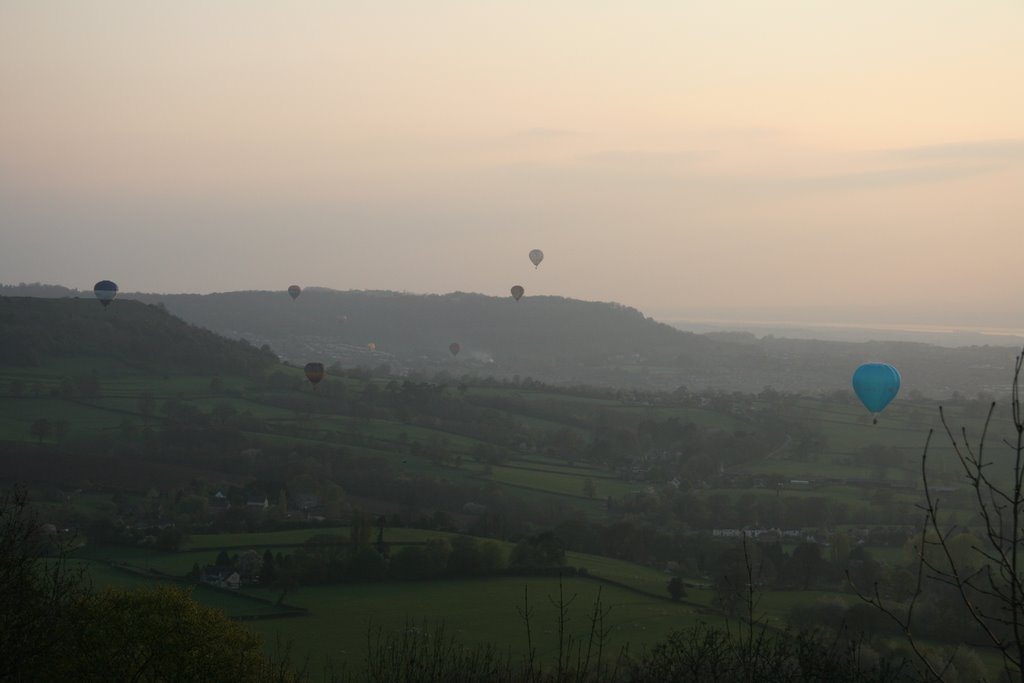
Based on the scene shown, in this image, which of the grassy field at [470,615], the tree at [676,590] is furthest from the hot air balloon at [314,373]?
the tree at [676,590]

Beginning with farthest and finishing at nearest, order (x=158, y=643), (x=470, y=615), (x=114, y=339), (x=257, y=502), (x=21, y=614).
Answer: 1. (x=114, y=339)
2. (x=257, y=502)
3. (x=470, y=615)
4. (x=158, y=643)
5. (x=21, y=614)

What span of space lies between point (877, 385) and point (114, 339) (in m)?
52.9

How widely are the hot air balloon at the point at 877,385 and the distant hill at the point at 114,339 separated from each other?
45.9m

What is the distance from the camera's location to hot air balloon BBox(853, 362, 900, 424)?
114ft

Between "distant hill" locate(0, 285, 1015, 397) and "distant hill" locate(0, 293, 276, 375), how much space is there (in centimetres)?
2448

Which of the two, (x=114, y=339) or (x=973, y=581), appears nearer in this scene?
(x=973, y=581)

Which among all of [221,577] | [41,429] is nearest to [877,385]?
[221,577]

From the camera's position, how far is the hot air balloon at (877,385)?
3466 cm

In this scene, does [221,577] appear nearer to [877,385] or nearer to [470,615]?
[470,615]

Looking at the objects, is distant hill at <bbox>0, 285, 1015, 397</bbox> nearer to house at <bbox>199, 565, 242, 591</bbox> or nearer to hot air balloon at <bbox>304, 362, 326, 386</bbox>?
hot air balloon at <bbox>304, 362, 326, 386</bbox>

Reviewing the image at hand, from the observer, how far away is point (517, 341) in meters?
119

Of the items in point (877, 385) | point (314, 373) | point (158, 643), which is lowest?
point (158, 643)

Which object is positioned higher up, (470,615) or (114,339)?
(114,339)

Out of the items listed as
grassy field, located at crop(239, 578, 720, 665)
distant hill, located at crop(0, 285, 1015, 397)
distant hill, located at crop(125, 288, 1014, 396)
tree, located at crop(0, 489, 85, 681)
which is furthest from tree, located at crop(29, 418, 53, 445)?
distant hill, located at crop(125, 288, 1014, 396)
